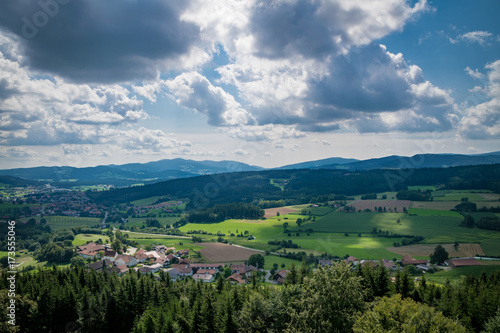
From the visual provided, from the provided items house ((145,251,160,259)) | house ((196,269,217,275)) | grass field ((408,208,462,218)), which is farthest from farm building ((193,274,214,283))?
grass field ((408,208,462,218))

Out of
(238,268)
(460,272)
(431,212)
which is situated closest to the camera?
(460,272)

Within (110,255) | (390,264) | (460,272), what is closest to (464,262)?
(460,272)

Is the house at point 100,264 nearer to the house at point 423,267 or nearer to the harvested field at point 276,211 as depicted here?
the house at point 423,267

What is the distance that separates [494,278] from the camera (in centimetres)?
5075

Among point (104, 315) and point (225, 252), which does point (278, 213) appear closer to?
point (225, 252)

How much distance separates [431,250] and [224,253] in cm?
5865

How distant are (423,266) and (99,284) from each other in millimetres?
70897

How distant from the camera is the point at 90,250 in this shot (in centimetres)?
10294

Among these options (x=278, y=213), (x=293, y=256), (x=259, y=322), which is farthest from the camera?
(x=278, y=213)

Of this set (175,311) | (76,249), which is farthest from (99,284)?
A: (76,249)

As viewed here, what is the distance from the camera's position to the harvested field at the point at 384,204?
14700 cm

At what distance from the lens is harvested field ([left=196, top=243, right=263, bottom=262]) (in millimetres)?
92438

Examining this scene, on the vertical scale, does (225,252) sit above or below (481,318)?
below

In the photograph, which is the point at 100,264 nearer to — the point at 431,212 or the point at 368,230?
the point at 368,230
